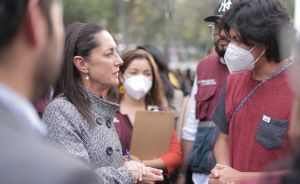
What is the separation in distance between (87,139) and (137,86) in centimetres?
161

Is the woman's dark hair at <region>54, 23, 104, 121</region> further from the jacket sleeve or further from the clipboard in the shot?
the jacket sleeve

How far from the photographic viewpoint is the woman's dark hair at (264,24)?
3.01m

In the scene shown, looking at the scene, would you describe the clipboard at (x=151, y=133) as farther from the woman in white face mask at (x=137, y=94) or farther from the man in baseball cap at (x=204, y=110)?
the man in baseball cap at (x=204, y=110)

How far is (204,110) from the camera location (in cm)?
434

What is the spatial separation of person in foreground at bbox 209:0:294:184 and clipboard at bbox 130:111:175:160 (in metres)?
0.89

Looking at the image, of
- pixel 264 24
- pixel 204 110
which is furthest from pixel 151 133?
pixel 264 24

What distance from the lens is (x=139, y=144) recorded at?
13.2 feet

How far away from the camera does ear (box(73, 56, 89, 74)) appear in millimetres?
3232

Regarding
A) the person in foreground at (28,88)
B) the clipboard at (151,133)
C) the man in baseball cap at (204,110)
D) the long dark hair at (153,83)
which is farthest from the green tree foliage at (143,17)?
the person in foreground at (28,88)

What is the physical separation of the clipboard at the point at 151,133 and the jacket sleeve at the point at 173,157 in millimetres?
63

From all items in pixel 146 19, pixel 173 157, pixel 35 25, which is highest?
pixel 35 25

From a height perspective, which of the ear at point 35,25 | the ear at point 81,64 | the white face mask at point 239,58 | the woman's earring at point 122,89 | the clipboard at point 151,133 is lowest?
the clipboard at point 151,133

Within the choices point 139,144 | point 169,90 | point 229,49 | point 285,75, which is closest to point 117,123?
point 139,144

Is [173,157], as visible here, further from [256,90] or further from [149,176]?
[256,90]
